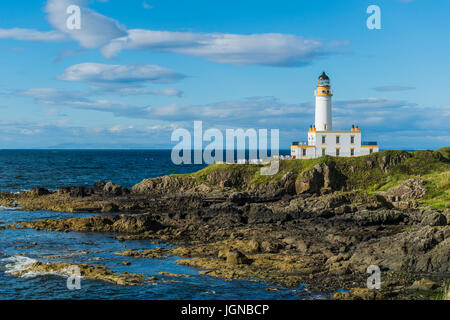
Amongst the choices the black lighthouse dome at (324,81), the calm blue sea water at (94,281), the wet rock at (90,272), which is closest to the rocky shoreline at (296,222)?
the calm blue sea water at (94,281)

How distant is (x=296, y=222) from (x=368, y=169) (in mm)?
24360

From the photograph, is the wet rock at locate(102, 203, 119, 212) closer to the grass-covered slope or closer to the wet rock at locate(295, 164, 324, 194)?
the grass-covered slope

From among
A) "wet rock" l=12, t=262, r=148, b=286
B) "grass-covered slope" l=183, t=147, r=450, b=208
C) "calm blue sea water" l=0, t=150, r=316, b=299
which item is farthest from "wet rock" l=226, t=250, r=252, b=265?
"grass-covered slope" l=183, t=147, r=450, b=208

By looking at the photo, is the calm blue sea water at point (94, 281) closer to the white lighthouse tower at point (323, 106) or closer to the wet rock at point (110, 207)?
the wet rock at point (110, 207)

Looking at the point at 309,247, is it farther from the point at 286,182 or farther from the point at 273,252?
the point at 286,182

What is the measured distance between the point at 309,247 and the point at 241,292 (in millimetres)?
8322

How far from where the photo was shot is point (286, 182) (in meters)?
55.3

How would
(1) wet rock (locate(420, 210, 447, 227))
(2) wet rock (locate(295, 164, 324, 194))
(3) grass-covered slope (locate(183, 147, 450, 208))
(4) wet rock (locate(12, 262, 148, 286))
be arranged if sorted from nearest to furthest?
(4) wet rock (locate(12, 262, 148, 286))
(1) wet rock (locate(420, 210, 447, 227))
(2) wet rock (locate(295, 164, 324, 194))
(3) grass-covered slope (locate(183, 147, 450, 208))

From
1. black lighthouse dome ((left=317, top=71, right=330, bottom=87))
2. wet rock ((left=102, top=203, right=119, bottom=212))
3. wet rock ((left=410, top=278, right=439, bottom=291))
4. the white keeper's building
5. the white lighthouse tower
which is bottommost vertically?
wet rock ((left=410, top=278, right=439, bottom=291))

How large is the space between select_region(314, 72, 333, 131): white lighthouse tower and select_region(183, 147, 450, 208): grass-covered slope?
32.5ft

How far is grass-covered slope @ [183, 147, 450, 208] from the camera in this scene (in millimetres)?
56250

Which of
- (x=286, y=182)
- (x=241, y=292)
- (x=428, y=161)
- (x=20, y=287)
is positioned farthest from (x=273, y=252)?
(x=428, y=161)

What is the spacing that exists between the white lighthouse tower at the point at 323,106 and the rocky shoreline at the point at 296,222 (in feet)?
33.3

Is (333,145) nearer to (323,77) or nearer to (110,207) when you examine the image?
(323,77)
